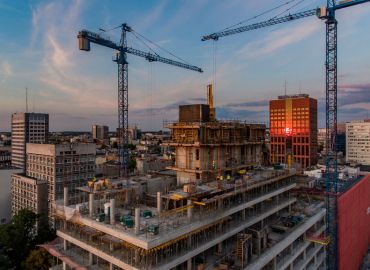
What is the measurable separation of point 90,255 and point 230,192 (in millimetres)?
18023

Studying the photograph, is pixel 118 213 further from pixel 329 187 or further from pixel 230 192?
pixel 329 187

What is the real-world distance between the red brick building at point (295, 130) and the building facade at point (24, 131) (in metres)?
117

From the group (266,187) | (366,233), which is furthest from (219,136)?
(366,233)

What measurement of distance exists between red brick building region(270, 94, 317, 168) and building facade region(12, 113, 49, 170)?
117 metres

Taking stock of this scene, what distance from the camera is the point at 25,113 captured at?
133125 mm

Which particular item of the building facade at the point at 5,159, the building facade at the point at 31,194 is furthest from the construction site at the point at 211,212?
the building facade at the point at 5,159

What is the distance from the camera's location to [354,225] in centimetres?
7044

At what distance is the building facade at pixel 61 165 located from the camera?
75.2 m

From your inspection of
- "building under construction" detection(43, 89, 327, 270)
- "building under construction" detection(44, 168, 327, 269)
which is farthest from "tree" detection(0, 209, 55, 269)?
"building under construction" detection(44, 168, 327, 269)

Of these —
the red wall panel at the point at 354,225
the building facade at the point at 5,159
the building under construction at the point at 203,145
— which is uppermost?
the building under construction at the point at 203,145

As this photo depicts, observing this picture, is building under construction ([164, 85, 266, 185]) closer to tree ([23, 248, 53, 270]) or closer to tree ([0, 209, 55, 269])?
tree ([23, 248, 53, 270])

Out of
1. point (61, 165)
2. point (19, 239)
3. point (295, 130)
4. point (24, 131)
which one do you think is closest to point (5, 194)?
point (61, 165)

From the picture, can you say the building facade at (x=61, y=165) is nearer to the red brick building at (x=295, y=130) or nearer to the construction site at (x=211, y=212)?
the construction site at (x=211, y=212)

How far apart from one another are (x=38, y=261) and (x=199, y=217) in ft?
105
